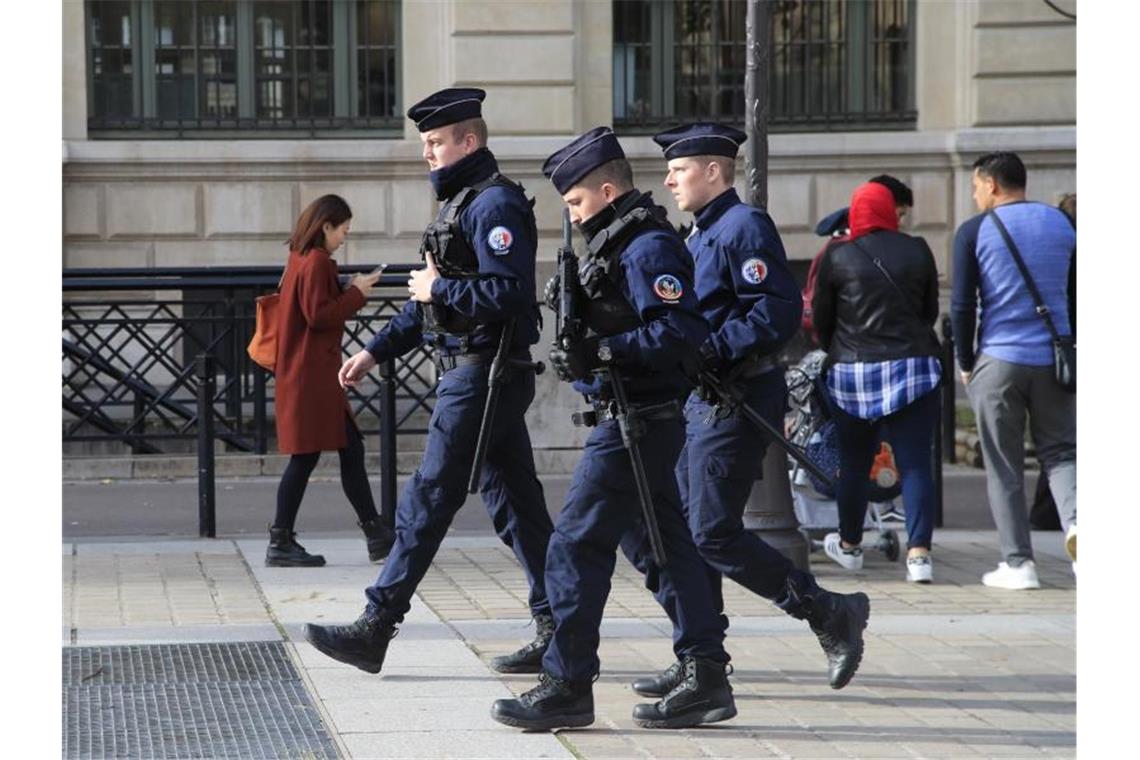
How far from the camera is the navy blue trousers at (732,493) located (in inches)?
260

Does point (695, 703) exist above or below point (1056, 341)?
below

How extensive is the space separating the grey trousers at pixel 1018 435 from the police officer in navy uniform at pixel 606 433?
3.13 meters

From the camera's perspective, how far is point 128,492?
13.0 metres

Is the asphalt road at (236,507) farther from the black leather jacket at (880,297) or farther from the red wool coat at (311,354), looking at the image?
the black leather jacket at (880,297)

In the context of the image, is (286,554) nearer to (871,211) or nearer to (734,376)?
(871,211)

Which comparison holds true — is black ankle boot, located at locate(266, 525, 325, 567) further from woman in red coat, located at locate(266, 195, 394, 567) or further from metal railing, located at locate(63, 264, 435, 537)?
metal railing, located at locate(63, 264, 435, 537)

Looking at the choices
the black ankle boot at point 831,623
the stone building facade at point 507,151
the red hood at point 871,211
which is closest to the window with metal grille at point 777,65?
the stone building facade at point 507,151

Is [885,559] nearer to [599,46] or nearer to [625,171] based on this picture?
[625,171]

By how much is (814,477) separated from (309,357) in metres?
2.51

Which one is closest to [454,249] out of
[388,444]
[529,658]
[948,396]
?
[529,658]

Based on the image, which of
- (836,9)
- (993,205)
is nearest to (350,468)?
(993,205)

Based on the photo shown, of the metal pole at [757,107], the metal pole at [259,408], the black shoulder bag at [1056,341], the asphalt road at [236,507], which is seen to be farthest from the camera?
the metal pole at [259,408]

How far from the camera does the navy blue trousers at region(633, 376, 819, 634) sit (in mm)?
6598

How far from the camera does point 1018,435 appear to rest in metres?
9.11
